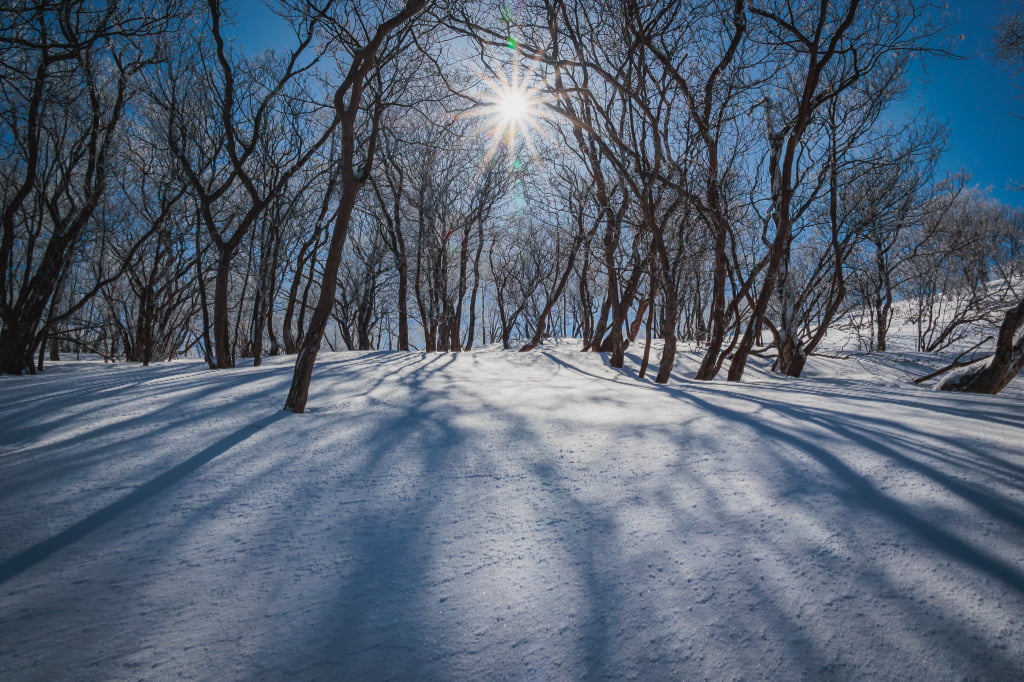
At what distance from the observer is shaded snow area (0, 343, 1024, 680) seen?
36.0 inches

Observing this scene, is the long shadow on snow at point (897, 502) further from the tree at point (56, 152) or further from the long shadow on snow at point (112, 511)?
the tree at point (56, 152)

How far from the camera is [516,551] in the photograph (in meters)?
1.26

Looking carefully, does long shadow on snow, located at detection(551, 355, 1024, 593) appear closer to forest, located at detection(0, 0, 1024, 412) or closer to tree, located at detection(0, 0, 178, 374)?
forest, located at detection(0, 0, 1024, 412)

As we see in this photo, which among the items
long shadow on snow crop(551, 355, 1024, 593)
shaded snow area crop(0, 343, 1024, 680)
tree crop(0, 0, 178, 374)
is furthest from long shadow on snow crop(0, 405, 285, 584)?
tree crop(0, 0, 178, 374)

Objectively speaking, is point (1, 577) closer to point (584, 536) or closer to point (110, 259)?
point (584, 536)

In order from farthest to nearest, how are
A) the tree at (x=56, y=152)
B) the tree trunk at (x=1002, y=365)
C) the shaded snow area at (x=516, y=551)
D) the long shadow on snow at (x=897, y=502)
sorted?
the tree at (x=56, y=152), the tree trunk at (x=1002, y=365), the long shadow on snow at (x=897, y=502), the shaded snow area at (x=516, y=551)

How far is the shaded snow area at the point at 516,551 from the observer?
0.92m

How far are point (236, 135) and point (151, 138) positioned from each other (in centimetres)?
273

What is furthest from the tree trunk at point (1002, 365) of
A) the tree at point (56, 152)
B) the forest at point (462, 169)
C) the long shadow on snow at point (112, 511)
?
the tree at point (56, 152)

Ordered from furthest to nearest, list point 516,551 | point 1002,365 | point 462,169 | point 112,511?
1. point 462,169
2. point 1002,365
3. point 112,511
4. point 516,551

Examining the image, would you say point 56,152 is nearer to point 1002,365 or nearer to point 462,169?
point 462,169

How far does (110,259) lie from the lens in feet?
42.9

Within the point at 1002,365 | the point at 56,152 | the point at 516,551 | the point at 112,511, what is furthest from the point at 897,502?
the point at 56,152

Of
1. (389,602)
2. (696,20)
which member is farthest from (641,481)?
(696,20)
